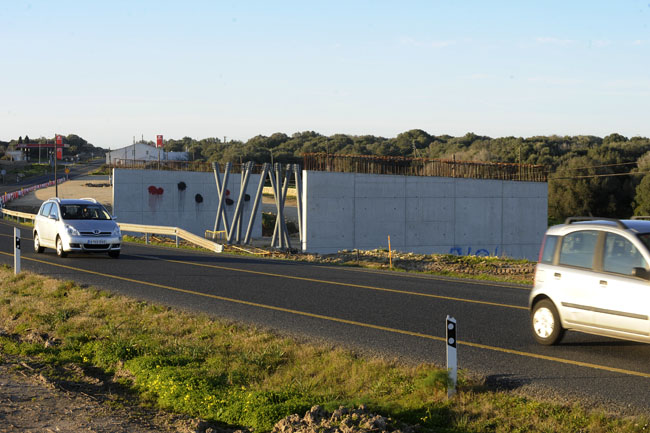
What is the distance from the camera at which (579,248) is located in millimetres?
10266

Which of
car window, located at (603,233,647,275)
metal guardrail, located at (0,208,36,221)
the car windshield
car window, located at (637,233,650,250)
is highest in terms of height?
car window, located at (637,233,650,250)

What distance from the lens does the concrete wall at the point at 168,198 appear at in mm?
52938

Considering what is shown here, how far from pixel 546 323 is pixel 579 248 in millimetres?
1174

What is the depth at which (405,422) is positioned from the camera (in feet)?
24.3

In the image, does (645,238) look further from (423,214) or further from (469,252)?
(469,252)

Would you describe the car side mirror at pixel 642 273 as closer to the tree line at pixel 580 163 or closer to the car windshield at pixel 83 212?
the car windshield at pixel 83 212

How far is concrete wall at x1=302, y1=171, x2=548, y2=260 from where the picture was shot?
136ft

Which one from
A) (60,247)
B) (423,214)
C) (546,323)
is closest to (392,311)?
(546,323)

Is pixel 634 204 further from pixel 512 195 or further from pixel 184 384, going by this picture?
pixel 184 384

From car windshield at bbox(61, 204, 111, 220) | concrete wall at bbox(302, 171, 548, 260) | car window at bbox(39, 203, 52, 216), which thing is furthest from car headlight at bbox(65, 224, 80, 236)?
concrete wall at bbox(302, 171, 548, 260)

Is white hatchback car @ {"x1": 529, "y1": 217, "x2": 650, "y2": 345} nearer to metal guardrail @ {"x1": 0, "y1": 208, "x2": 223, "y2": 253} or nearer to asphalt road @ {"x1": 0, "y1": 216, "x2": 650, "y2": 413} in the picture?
asphalt road @ {"x1": 0, "y1": 216, "x2": 650, "y2": 413}

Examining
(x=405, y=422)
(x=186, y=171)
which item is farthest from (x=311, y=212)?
(x=405, y=422)

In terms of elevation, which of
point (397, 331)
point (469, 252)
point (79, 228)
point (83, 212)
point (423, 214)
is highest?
point (83, 212)

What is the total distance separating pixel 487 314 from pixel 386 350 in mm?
3671
